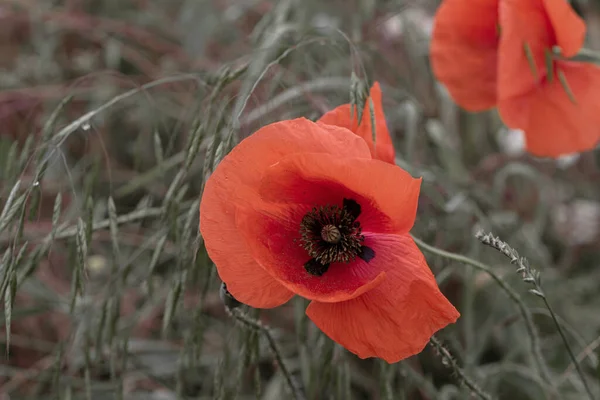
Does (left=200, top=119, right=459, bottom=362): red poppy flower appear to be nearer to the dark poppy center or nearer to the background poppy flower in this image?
the dark poppy center

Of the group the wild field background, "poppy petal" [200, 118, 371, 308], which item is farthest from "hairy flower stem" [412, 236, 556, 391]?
"poppy petal" [200, 118, 371, 308]

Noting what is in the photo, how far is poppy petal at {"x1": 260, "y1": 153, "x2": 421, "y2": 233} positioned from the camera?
1.75 ft

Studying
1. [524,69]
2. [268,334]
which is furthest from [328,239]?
[524,69]

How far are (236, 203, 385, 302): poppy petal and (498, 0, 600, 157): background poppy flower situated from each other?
1.20 feet

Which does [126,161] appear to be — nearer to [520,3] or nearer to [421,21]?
[421,21]

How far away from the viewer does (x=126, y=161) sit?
5.49 feet

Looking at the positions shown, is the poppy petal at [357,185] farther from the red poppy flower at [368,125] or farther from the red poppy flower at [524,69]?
the red poppy flower at [524,69]

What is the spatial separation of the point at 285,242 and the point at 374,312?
0.11 m

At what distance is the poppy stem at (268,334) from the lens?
63 cm

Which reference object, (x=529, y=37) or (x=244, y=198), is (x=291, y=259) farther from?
(x=529, y=37)

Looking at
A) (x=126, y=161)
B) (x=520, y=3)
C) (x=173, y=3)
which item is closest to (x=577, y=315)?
(x=520, y=3)

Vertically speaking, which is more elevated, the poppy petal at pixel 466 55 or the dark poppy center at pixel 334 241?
the poppy petal at pixel 466 55

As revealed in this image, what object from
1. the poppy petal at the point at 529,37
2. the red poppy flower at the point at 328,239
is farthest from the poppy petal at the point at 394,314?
the poppy petal at the point at 529,37

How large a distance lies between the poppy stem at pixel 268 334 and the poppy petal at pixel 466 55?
458 mm
